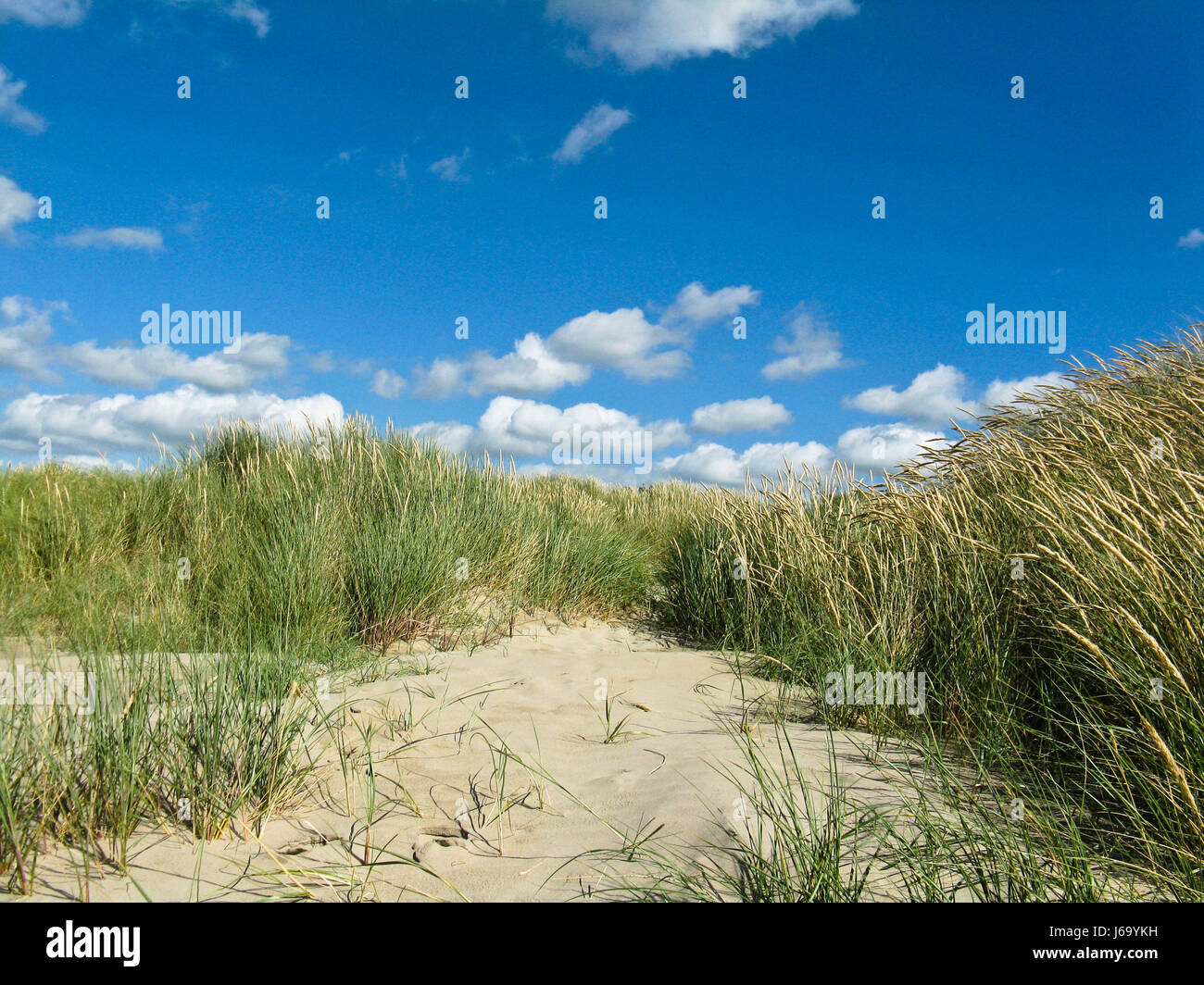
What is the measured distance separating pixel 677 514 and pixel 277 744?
370 inches

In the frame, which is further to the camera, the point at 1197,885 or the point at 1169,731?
the point at 1169,731

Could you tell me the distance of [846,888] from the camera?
1724 mm

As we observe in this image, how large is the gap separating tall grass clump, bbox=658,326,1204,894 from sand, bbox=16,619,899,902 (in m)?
0.64

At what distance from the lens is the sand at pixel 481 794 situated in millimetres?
2092
